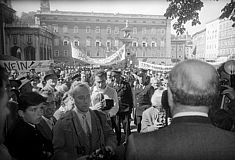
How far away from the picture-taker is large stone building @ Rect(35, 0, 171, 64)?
4778 centimetres

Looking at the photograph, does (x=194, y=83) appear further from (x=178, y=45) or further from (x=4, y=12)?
(x=178, y=45)

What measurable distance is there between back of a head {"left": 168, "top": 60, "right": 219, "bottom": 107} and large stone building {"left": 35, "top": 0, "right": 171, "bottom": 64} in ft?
144

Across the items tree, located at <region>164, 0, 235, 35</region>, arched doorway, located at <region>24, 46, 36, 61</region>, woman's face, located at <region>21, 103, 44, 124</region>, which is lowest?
woman's face, located at <region>21, 103, 44, 124</region>

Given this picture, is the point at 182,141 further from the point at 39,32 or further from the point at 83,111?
the point at 39,32

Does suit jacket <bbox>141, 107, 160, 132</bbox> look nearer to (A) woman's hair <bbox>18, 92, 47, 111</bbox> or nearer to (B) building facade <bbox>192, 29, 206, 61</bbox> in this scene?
(A) woman's hair <bbox>18, 92, 47, 111</bbox>

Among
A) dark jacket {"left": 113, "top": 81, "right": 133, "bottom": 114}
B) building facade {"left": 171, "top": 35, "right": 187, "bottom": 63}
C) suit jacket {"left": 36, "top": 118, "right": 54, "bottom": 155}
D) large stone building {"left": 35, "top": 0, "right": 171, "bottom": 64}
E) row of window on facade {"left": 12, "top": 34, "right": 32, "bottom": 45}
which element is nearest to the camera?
suit jacket {"left": 36, "top": 118, "right": 54, "bottom": 155}

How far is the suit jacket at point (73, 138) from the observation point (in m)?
2.30

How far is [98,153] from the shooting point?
6.25 ft

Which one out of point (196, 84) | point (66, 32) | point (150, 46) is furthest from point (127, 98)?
point (150, 46)

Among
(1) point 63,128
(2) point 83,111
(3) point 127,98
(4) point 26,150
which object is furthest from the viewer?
(3) point 127,98

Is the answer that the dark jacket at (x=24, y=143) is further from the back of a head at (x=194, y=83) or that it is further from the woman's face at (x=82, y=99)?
the back of a head at (x=194, y=83)

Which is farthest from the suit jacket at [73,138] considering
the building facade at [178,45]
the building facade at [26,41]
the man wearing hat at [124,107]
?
the building facade at [178,45]

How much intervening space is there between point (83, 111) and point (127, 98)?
3.25m

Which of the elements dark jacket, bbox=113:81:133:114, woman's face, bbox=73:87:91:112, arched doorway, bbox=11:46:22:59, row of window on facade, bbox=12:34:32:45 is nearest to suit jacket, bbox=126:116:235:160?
woman's face, bbox=73:87:91:112
